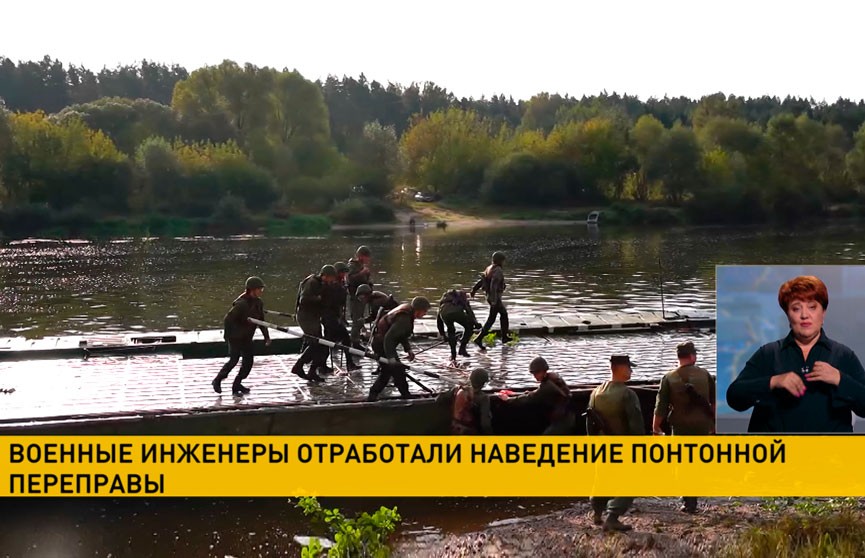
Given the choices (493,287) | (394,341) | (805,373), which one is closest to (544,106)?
(493,287)

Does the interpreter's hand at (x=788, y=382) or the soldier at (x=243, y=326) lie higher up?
the interpreter's hand at (x=788, y=382)

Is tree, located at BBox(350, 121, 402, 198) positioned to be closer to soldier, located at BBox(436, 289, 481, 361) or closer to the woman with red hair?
soldier, located at BBox(436, 289, 481, 361)

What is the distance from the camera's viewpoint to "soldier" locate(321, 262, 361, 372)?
1563 centimetres

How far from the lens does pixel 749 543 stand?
29.1 feet

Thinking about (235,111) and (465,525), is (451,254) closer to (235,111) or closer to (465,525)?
(465,525)

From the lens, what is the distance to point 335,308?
51.6 ft

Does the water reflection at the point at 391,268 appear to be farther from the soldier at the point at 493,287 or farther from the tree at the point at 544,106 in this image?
the tree at the point at 544,106

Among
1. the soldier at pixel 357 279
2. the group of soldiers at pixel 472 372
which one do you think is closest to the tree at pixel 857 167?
the group of soldiers at pixel 472 372

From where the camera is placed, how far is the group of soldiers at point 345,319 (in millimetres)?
13555

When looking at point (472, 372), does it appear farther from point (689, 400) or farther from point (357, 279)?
point (357, 279)

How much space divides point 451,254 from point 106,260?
65.1 ft

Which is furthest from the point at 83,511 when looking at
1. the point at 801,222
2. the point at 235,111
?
the point at 235,111
